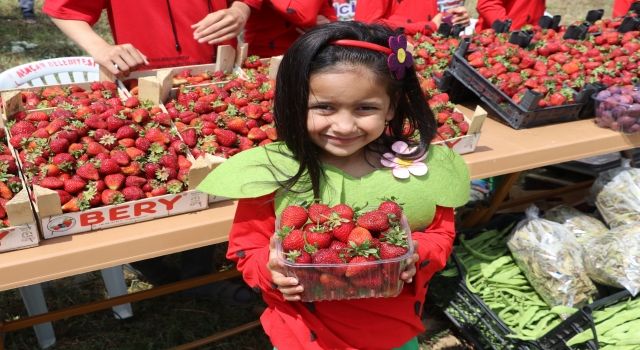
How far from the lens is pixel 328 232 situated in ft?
4.54

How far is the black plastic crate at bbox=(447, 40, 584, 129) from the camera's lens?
2.85 meters

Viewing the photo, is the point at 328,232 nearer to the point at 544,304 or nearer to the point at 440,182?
the point at 440,182

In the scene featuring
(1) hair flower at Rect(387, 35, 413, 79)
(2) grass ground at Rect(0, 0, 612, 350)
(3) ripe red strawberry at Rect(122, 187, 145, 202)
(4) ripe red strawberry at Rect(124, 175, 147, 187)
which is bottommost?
(2) grass ground at Rect(0, 0, 612, 350)

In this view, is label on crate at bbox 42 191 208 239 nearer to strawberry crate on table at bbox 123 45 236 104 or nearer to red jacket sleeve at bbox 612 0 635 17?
strawberry crate on table at bbox 123 45 236 104

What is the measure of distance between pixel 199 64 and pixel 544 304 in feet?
7.41

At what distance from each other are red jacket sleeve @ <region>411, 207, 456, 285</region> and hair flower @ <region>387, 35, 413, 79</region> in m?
0.46

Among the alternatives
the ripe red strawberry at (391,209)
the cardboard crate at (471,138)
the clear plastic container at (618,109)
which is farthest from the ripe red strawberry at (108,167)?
the clear plastic container at (618,109)

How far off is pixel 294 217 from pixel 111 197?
82 cm

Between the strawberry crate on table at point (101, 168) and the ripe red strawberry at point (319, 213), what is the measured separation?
65cm

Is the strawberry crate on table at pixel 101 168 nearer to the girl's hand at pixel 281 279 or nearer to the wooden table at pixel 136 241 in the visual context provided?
the wooden table at pixel 136 241

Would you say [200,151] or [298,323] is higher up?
[200,151]

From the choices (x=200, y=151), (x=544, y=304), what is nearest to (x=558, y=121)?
(x=544, y=304)

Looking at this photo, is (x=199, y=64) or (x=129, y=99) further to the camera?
(x=199, y=64)

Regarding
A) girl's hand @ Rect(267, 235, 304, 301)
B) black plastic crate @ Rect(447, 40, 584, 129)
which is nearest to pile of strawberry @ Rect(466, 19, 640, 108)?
black plastic crate @ Rect(447, 40, 584, 129)
